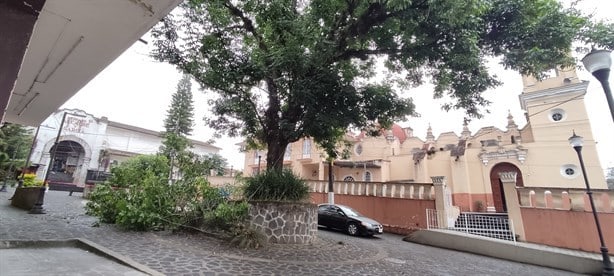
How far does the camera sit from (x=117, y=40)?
4051 millimetres

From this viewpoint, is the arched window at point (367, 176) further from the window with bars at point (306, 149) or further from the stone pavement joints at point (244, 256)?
the stone pavement joints at point (244, 256)

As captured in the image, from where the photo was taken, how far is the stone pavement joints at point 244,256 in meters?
5.45

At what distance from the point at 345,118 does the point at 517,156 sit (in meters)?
15.5

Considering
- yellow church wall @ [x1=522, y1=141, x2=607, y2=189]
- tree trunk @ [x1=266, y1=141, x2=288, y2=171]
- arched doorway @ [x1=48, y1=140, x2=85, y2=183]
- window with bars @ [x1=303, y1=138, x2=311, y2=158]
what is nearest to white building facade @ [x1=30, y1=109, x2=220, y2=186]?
arched doorway @ [x1=48, y1=140, x2=85, y2=183]

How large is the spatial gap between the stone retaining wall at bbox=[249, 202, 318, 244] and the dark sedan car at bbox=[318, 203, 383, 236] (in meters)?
4.44

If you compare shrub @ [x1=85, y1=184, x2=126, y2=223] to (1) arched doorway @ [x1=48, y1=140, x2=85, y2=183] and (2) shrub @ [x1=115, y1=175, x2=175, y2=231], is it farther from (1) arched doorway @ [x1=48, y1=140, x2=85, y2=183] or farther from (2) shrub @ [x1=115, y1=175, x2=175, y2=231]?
(1) arched doorway @ [x1=48, y1=140, x2=85, y2=183]

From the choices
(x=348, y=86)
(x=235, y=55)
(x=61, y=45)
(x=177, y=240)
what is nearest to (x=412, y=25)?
(x=348, y=86)

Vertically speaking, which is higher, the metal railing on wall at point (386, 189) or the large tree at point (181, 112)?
the large tree at point (181, 112)

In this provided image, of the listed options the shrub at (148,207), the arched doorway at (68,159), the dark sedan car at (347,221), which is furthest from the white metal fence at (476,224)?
the arched doorway at (68,159)

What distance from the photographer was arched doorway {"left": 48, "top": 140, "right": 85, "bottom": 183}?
27969mm

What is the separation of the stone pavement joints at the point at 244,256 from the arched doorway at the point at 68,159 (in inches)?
959

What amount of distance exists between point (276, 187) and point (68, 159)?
3029 centimetres

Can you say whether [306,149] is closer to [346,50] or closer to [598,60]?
[346,50]

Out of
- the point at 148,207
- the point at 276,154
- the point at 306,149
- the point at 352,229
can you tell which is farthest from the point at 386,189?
the point at 306,149
